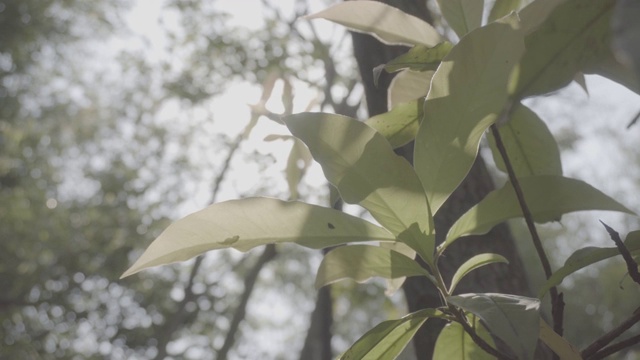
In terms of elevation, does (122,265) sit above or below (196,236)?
below

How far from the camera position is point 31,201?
4.49 metres

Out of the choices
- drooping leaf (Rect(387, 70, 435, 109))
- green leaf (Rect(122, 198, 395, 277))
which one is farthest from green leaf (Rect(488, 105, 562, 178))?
green leaf (Rect(122, 198, 395, 277))

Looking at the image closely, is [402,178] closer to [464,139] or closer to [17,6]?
[464,139]

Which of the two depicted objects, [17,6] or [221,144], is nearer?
[221,144]

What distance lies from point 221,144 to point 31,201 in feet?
6.07

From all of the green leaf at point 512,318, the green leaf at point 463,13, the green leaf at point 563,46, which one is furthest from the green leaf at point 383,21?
the green leaf at point 512,318

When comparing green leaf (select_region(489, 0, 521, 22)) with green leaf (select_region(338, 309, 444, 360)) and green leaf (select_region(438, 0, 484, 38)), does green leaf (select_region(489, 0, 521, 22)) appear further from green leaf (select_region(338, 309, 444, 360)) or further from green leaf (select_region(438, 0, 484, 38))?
green leaf (select_region(338, 309, 444, 360))

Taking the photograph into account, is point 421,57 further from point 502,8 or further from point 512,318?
point 512,318

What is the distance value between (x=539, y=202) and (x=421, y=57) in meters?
0.14

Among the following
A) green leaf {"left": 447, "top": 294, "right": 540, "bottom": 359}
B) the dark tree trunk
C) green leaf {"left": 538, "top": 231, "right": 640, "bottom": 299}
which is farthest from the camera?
the dark tree trunk

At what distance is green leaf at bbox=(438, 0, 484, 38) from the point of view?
497 mm

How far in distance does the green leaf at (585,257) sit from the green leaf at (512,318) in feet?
0.25

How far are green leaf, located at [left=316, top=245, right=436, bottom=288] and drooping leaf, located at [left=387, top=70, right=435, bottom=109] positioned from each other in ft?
0.47

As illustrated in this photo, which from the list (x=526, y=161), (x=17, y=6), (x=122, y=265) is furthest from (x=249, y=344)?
(x=526, y=161)
